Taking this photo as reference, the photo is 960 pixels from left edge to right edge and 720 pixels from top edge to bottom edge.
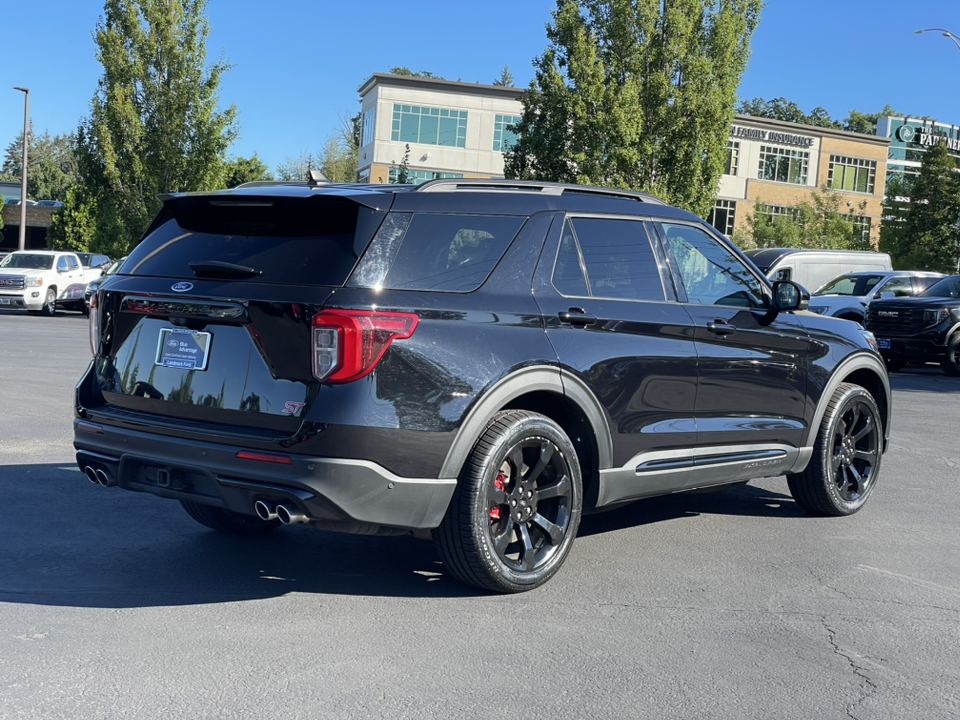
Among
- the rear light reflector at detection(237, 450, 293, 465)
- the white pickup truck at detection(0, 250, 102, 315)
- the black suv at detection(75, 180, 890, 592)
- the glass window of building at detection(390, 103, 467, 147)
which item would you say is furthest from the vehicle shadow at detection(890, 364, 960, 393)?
the glass window of building at detection(390, 103, 467, 147)

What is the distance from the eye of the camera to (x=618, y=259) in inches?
219

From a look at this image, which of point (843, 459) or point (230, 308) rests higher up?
point (230, 308)

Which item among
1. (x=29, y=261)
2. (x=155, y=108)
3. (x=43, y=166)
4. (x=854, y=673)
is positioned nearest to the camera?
(x=854, y=673)

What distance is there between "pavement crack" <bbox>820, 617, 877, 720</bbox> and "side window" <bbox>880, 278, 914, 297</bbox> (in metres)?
18.8

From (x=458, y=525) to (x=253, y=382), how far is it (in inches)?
42.1

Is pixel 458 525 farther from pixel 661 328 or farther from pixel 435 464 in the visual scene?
pixel 661 328

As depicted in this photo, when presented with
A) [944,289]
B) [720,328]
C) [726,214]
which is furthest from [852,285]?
[726,214]

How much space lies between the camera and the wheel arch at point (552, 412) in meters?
4.65

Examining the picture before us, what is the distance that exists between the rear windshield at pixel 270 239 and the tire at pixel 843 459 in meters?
3.58

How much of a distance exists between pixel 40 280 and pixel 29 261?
1146 millimetres

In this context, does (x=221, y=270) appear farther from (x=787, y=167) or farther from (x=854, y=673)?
(x=787, y=167)

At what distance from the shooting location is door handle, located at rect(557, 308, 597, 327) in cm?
511

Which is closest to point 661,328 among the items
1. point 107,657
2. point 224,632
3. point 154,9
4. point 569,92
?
point 224,632

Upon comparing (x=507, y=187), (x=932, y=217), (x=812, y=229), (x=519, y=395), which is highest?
(x=932, y=217)
